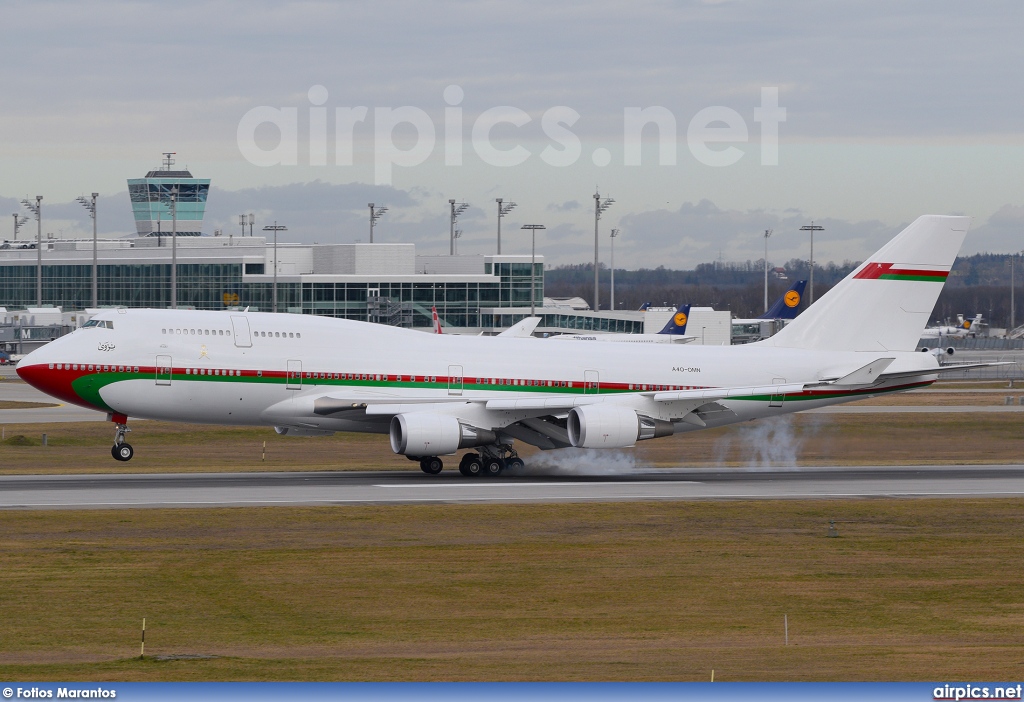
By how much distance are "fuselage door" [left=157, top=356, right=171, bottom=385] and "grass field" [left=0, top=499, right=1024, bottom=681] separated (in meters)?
7.64

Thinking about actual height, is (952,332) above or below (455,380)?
below

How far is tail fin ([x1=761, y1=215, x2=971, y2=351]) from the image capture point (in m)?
45.4

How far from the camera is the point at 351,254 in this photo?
151125 millimetres

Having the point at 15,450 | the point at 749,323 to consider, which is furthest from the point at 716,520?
the point at 749,323

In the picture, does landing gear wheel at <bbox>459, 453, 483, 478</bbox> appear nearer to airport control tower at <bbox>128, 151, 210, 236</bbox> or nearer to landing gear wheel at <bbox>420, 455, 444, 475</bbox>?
landing gear wheel at <bbox>420, 455, 444, 475</bbox>

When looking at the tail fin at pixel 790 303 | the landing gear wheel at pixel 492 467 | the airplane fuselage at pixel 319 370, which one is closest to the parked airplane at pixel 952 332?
the tail fin at pixel 790 303

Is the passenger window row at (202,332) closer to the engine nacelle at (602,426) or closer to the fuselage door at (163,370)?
the fuselage door at (163,370)

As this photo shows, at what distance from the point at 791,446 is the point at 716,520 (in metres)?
20.3

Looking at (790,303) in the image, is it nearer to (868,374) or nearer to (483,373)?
(868,374)

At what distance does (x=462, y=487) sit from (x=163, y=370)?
979cm

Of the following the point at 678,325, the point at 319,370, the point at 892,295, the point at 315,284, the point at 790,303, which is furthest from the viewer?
the point at 315,284

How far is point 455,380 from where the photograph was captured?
41.7 meters

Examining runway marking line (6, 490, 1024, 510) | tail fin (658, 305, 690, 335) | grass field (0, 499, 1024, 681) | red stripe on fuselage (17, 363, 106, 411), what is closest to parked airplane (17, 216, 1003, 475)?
red stripe on fuselage (17, 363, 106, 411)

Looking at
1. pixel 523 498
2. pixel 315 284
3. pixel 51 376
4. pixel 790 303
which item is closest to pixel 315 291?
pixel 315 284
